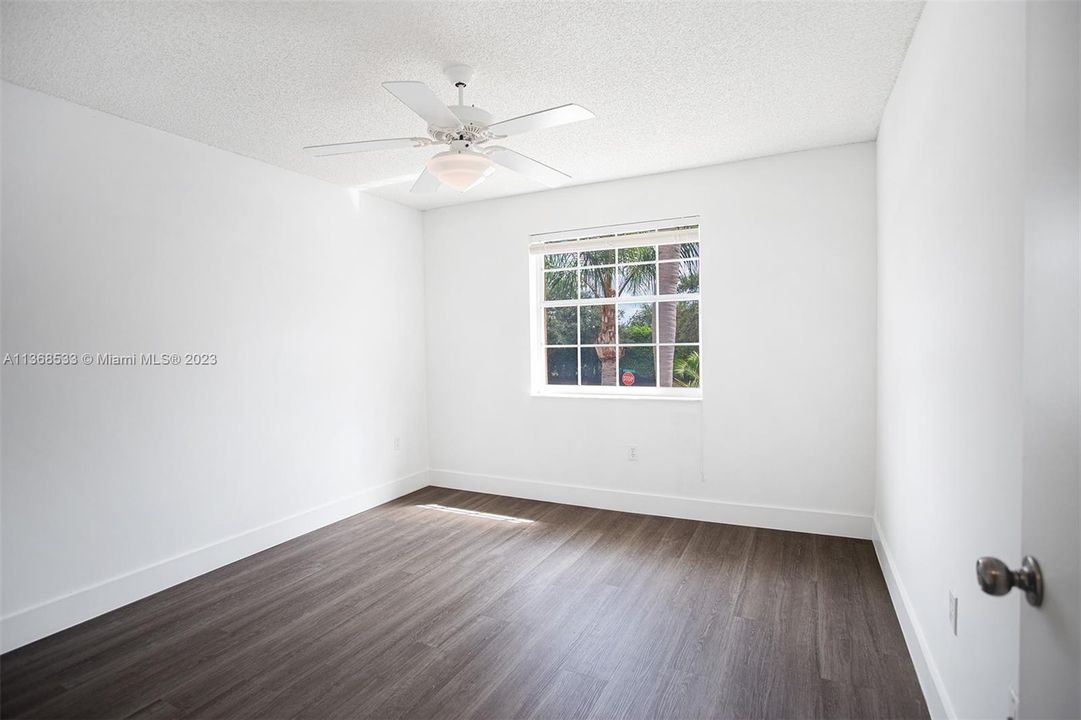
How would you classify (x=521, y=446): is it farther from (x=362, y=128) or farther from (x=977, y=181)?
(x=977, y=181)

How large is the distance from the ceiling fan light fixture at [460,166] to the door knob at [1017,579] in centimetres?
224

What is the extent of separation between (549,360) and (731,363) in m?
1.59

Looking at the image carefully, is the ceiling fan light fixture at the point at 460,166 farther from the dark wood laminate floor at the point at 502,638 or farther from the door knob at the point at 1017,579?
the door knob at the point at 1017,579

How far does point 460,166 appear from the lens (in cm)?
249

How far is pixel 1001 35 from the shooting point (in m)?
1.24

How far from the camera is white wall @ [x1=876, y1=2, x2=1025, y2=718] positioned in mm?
1241

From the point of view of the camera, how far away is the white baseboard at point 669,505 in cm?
368

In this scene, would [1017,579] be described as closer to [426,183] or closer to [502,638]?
[502,638]

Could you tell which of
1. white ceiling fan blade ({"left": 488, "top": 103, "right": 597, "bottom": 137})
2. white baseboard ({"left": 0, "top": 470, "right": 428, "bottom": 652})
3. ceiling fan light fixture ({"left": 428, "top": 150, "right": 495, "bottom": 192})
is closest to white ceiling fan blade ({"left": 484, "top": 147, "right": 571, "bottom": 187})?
ceiling fan light fixture ({"left": 428, "top": 150, "right": 495, "bottom": 192})

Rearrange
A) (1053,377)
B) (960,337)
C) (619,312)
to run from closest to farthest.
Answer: (1053,377) < (960,337) < (619,312)

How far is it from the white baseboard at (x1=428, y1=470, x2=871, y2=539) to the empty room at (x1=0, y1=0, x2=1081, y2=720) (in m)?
0.03

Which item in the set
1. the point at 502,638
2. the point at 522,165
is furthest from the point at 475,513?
the point at 522,165

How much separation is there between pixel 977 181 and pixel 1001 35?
355 mm

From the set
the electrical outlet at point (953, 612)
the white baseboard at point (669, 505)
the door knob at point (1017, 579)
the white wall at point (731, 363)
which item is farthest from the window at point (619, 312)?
the door knob at point (1017, 579)
